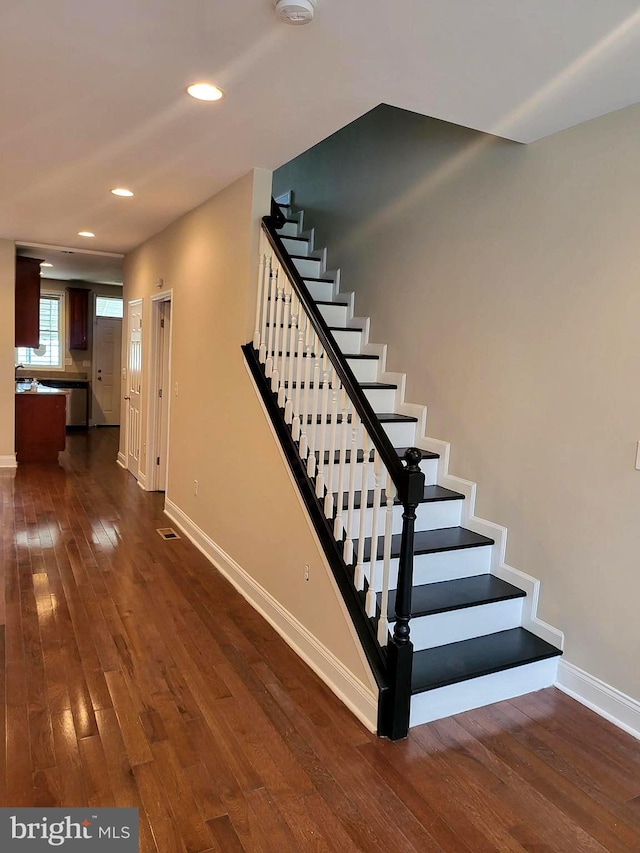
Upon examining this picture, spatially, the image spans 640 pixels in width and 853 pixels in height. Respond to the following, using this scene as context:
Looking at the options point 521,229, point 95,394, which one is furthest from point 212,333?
point 95,394

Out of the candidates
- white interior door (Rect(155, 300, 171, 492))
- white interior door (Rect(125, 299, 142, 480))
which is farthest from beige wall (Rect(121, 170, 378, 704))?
white interior door (Rect(125, 299, 142, 480))

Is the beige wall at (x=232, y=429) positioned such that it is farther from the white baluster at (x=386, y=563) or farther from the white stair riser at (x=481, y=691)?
the white stair riser at (x=481, y=691)

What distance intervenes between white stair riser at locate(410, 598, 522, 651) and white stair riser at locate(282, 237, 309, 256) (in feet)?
11.1

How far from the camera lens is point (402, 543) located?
2279mm

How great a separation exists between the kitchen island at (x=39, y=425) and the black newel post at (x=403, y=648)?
20.3 feet

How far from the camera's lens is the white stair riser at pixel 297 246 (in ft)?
16.5

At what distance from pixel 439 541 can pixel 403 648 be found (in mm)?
855

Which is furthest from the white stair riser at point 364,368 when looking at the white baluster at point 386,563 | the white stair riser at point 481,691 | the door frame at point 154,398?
the door frame at point 154,398

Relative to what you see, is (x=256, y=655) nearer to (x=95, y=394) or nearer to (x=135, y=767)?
(x=135, y=767)

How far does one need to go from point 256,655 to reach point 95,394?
8.51 metres

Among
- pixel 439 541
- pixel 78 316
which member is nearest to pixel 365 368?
pixel 439 541

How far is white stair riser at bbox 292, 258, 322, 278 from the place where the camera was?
4789 millimetres

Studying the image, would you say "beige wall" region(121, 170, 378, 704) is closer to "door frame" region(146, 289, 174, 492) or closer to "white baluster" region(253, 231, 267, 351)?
"white baluster" region(253, 231, 267, 351)

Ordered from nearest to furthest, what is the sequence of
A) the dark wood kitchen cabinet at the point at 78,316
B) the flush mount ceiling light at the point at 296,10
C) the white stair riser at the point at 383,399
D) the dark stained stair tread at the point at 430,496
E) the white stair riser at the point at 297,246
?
the flush mount ceiling light at the point at 296,10 → the dark stained stair tread at the point at 430,496 → the white stair riser at the point at 383,399 → the white stair riser at the point at 297,246 → the dark wood kitchen cabinet at the point at 78,316
